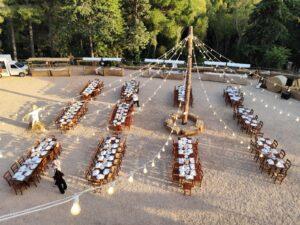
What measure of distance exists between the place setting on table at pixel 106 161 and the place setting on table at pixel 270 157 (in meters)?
6.33

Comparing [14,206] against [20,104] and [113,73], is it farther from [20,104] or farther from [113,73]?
[113,73]

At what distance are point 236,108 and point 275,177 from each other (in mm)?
6560

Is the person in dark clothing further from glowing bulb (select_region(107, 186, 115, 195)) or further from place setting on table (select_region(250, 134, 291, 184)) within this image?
place setting on table (select_region(250, 134, 291, 184))

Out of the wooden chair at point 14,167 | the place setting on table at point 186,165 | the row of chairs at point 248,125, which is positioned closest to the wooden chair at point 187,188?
the place setting on table at point 186,165

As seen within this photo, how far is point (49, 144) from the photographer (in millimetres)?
16016

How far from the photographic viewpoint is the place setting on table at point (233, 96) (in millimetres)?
20984

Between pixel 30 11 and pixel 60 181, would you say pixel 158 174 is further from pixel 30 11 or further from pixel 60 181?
pixel 30 11

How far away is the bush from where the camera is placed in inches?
1126

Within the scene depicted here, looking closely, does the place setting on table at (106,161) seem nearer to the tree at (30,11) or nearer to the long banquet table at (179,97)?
the long banquet table at (179,97)

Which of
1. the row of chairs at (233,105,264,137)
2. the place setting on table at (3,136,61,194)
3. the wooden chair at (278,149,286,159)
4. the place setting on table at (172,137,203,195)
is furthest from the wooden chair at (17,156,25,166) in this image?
the wooden chair at (278,149,286,159)

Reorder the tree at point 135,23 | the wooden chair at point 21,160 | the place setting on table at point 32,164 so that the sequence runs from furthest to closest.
Result: the tree at point 135,23
the wooden chair at point 21,160
the place setting on table at point 32,164

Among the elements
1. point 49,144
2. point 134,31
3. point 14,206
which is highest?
point 134,31

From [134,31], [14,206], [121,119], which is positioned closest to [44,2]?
[134,31]

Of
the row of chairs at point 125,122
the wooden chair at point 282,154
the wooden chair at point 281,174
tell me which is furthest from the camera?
the row of chairs at point 125,122
